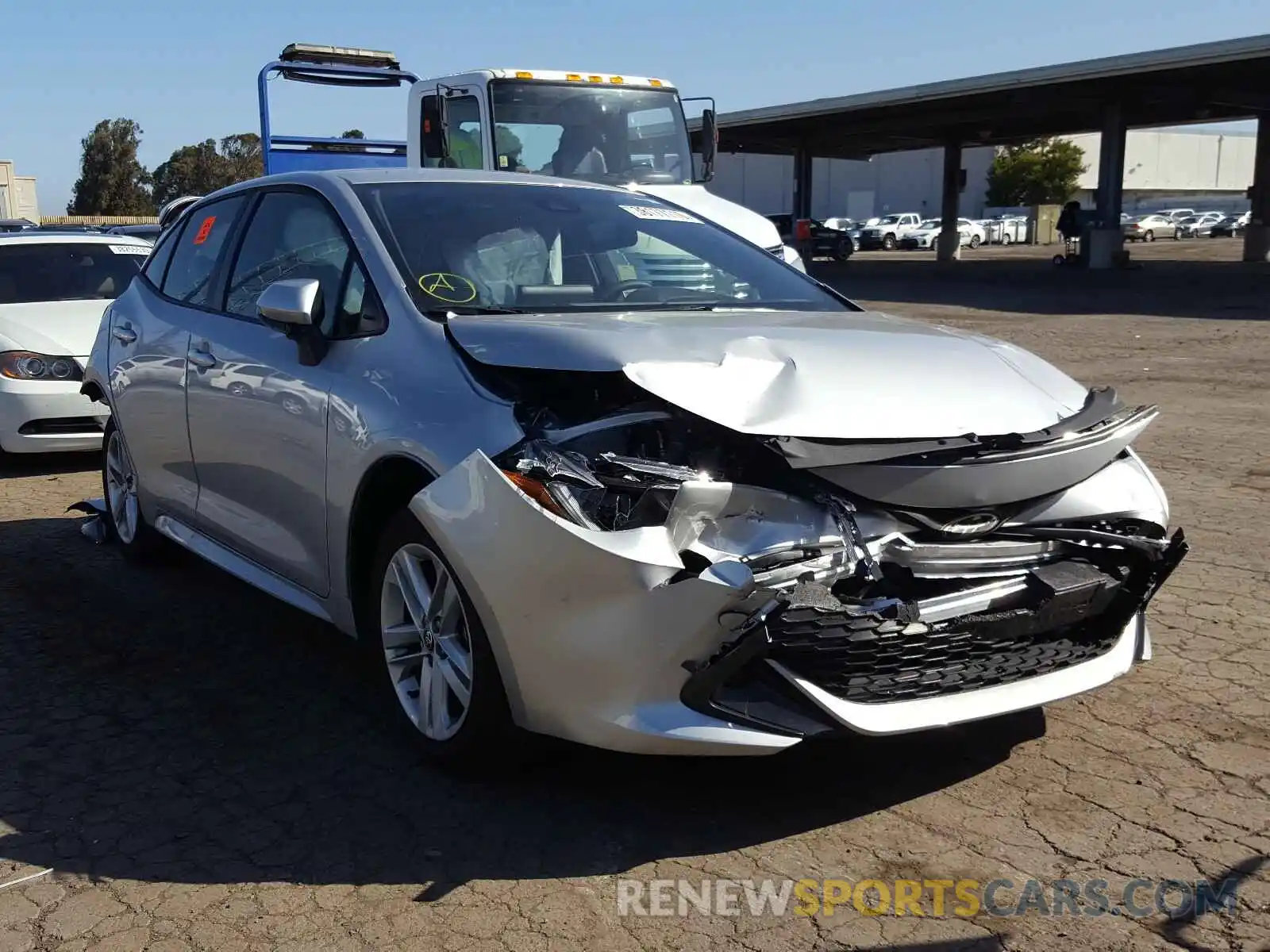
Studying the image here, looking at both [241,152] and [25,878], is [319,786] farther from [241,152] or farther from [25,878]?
[241,152]

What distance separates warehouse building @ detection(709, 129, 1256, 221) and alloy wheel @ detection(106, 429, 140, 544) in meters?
72.8

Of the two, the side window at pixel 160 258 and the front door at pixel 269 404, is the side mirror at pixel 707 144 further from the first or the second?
the front door at pixel 269 404

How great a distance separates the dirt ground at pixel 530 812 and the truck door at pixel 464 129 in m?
6.90

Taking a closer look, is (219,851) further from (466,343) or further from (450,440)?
(466,343)

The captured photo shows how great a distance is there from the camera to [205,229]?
561 cm

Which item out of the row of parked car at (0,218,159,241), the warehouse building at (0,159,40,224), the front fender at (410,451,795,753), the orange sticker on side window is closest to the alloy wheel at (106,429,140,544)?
the orange sticker on side window

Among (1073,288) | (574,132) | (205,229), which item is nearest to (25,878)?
(205,229)

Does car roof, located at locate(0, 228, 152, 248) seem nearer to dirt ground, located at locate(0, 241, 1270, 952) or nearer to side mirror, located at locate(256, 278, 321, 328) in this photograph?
dirt ground, located at locate(0, 241, 1270, 952)

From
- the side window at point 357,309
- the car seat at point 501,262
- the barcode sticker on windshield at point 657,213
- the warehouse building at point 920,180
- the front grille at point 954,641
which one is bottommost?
the front grille at point 954,641

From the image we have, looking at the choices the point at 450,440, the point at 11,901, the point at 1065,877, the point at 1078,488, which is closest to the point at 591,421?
the point at 450,440

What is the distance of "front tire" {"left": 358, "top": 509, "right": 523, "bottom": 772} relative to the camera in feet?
11.3

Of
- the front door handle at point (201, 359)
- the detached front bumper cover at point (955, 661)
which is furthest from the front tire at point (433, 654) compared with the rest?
the front door handle at point (201, 359)

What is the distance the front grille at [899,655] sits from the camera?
3.11m

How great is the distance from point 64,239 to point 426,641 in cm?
742
